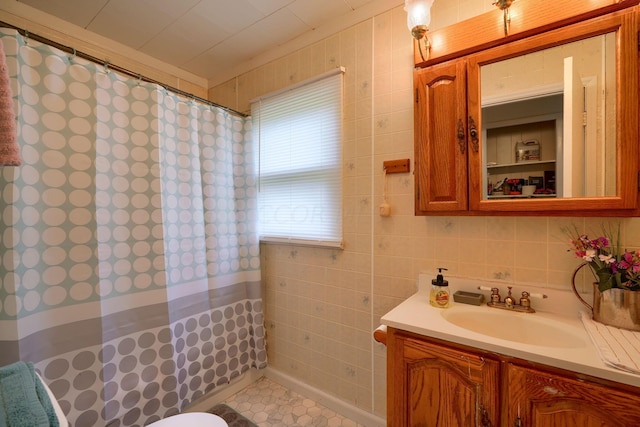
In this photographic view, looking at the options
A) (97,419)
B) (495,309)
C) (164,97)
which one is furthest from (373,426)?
(164,97)

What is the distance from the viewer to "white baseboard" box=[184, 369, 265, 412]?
1782 millimetres

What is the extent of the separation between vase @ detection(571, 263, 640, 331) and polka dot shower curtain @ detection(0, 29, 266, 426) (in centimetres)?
192

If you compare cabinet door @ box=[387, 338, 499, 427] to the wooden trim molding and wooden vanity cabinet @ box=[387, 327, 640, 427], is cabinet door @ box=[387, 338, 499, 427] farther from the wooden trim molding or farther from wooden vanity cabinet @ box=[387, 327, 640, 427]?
the wooden trim molding

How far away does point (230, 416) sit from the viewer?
1.73 m

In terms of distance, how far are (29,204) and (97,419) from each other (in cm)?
105

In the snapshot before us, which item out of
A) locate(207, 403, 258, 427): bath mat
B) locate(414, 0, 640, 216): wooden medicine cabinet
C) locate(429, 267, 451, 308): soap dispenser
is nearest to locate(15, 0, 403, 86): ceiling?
locate(414, 0, 640, 216): wooden medicine cabinet

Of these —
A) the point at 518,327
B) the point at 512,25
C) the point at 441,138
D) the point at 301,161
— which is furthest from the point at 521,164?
the point at 301,161

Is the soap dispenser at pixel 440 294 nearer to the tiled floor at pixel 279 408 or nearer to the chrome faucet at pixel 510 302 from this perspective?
the chrome faucet at pixel 510 302

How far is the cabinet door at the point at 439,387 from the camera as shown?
2.96 ft

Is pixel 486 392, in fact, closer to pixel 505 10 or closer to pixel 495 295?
pixel 495 295

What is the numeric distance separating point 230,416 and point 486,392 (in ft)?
5.11

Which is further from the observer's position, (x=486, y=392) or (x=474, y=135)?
(x=474, y=135)

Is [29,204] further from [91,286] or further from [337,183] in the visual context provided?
[337,183]

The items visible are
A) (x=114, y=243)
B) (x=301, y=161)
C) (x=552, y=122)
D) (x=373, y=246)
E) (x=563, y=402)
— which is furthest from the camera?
(x=301, y=161)
